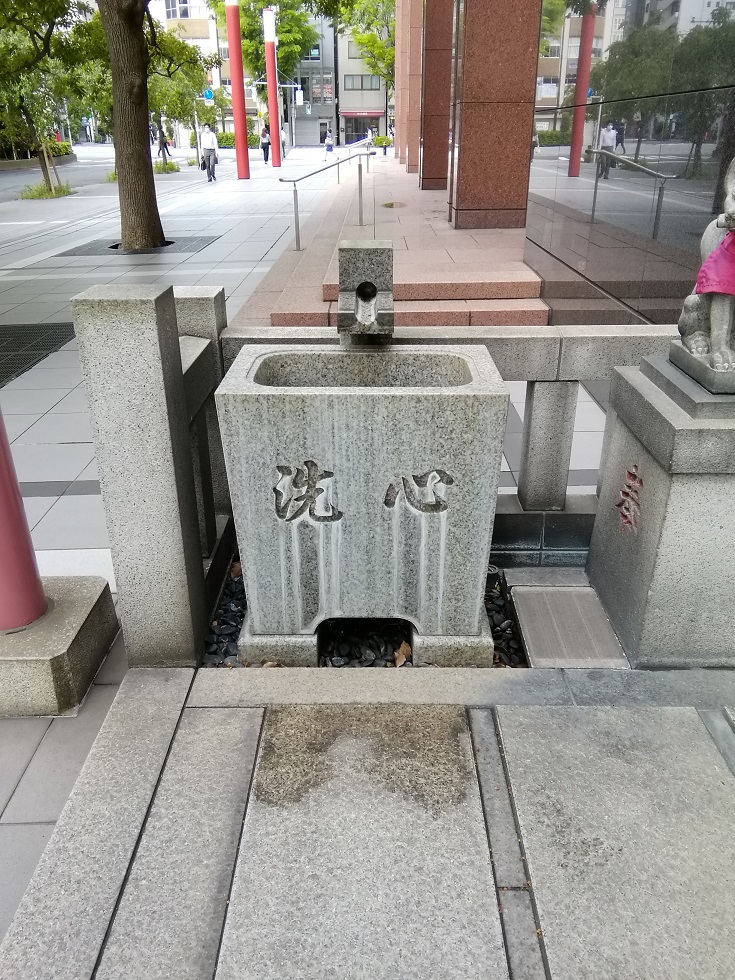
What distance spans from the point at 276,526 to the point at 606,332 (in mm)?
1870

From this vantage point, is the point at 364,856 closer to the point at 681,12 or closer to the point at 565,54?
the point at 681,12

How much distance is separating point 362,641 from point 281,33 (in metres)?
68.1

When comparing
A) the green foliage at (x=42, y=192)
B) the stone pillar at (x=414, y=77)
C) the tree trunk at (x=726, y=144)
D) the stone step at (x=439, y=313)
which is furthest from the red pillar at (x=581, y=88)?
the green foliage at (x=42, y=192)

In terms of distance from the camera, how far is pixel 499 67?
9.87 m

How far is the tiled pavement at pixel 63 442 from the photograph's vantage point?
2672 millimetres

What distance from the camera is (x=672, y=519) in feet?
9.35

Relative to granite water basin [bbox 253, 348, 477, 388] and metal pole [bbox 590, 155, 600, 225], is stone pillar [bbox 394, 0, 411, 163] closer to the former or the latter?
metal pole [bbox 590, 155, 600, 225]

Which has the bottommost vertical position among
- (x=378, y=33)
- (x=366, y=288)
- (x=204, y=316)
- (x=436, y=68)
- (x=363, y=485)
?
(x=363, y=485)

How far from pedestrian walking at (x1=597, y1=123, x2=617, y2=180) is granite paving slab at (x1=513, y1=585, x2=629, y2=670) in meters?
4.05

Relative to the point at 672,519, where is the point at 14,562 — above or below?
below

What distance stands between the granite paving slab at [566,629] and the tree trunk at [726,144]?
2.31 metres

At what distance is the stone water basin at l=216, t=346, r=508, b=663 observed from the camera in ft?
8.91

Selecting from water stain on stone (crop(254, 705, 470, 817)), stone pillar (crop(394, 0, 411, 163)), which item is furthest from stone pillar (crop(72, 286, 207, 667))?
stone pillar (crop(394, 0, 411, 163))

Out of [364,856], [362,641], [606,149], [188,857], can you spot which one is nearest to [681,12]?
[606,149]
